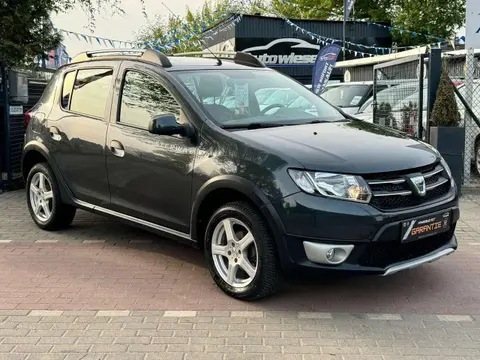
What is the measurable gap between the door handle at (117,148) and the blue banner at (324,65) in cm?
871

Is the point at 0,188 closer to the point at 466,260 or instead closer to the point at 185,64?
the point at 185,64

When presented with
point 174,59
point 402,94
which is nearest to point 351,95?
point 402,94

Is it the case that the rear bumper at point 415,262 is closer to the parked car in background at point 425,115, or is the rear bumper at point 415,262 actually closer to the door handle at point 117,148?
the door handle at point 117,148

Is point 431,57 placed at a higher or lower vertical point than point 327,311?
higher

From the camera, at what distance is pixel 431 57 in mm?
8320

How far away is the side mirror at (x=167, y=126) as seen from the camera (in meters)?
4.54

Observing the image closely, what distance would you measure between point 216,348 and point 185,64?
272 cm

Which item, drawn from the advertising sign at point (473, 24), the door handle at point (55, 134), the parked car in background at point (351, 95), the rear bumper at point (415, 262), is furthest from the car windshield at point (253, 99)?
the parked car in background at point (351, 95)

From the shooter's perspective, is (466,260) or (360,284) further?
(466,260)

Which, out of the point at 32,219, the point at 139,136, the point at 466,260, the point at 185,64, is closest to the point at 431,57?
the point at 466,260

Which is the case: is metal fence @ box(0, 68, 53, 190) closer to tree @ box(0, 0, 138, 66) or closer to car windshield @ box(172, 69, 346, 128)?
tree @ box(0, 0, 138, 66)

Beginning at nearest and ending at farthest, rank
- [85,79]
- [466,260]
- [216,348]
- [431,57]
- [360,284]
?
[216,348], [360,284], [466,260], [85,79], [431,57]

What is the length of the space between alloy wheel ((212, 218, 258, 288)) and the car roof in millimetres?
1614

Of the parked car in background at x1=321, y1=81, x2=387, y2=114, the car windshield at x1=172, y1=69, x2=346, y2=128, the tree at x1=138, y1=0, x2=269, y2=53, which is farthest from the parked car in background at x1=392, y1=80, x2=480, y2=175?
the tree at x1=138, y1=0, x2=269, y2=53
